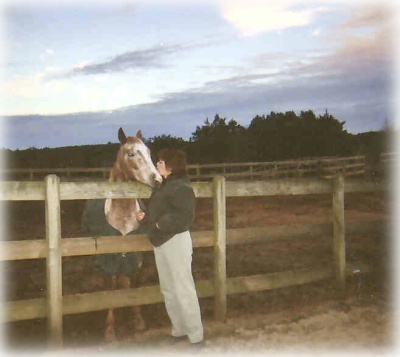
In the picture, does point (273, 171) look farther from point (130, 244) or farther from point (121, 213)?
point (130, 244)

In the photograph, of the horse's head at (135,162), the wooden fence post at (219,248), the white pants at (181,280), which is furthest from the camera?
the horse's head at (135,162)

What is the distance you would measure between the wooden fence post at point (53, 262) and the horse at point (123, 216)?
0.84 m

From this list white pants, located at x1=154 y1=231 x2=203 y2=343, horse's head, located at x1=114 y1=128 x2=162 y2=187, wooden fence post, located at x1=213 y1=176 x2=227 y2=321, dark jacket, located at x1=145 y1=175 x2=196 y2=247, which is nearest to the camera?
dark jacket, located at x1=145 y1=175 x2=196 y2=247

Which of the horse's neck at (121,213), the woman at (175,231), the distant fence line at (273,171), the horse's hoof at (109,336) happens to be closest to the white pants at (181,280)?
the woman at (175,231)

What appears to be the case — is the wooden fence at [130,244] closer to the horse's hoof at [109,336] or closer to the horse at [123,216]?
the horse's hoof at [109,336]

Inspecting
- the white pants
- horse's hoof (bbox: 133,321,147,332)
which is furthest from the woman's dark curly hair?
horse's hoof (bbox: 133,321,147,332)

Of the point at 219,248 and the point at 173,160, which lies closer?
the point at 173,160

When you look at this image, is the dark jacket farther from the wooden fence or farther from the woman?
the wooden fence

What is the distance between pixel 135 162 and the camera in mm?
4832

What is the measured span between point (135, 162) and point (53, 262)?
1427 millimetres

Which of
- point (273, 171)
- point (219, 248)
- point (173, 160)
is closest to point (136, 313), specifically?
point (219, 248)

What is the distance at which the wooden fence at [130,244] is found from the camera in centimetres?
386

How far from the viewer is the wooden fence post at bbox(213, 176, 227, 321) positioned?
15.1 feet

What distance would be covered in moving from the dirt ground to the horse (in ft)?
1.90
